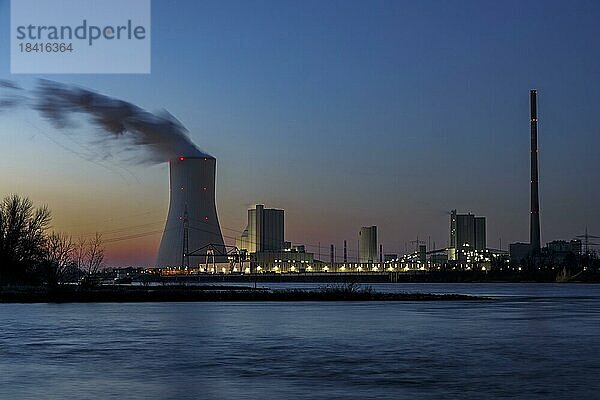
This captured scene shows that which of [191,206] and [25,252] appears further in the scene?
[191,206]

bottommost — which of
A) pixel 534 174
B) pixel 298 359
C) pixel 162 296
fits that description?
pixel 162 296

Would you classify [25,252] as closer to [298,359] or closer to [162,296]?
[162,296]

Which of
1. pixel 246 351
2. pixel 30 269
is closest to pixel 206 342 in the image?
pixel 246 351

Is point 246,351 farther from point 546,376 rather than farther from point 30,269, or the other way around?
point 30,269

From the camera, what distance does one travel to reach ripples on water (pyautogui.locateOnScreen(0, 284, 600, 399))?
43.0ft

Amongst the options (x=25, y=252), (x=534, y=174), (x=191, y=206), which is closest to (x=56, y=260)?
(x=25, y=252)

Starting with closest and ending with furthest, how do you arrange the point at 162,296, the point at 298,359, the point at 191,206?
the point at 298,359, the point at 162,296, the point at 191,206

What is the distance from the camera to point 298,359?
56.4 ft

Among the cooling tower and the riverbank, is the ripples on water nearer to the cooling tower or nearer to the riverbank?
the riverbank

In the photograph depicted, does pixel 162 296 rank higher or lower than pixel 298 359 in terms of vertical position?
lower

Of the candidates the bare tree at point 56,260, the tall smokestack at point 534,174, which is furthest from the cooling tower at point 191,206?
the tall smokestack at point 534,174

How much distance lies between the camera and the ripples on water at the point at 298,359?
1311 centimetres

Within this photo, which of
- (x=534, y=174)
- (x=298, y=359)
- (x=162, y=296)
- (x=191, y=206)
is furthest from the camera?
(x=534, y=174)

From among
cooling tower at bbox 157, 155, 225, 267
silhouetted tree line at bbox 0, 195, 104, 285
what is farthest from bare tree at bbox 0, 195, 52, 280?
cooling tower at bbox 157, 155, 225, 267
